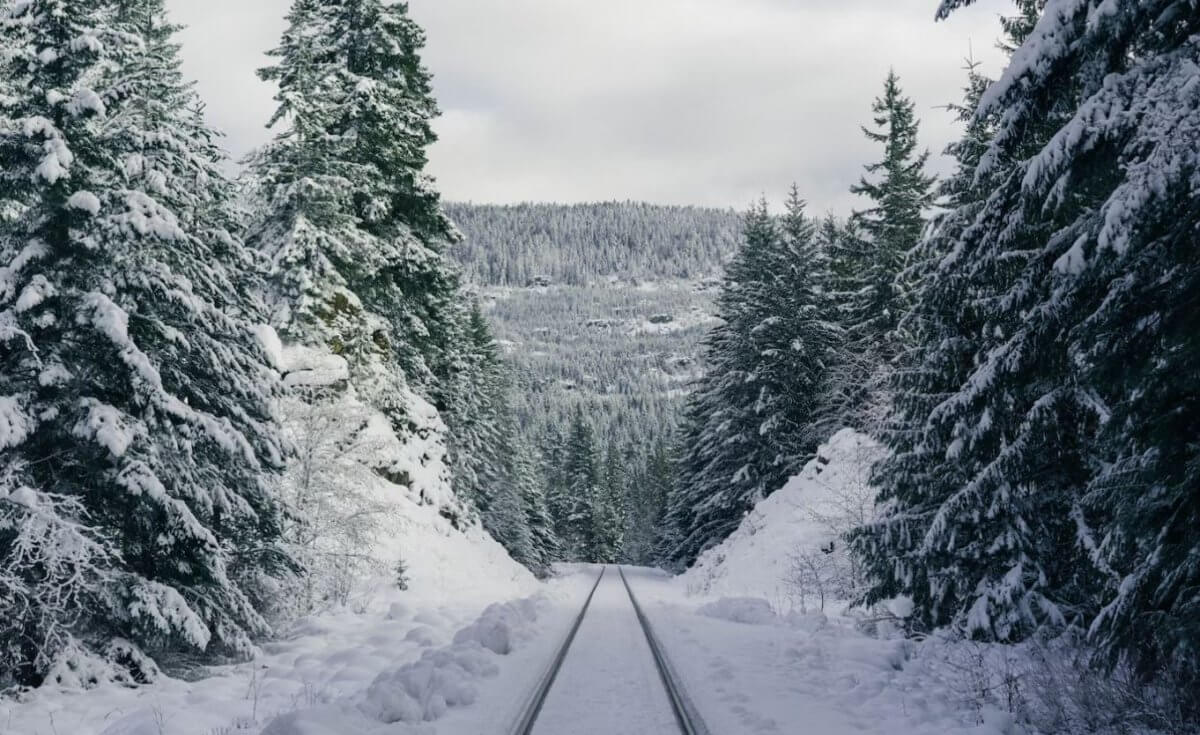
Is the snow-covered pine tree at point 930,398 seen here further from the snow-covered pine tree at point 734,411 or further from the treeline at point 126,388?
the snow-covered pine tree at point 734,411

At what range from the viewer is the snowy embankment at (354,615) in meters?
7.69

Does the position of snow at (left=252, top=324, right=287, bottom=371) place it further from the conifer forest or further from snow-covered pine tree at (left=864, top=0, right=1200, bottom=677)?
snow-covered pine tree at (left=864, top=0, right=1200, bottom=677)

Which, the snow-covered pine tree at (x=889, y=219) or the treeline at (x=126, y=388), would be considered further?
the snow-covered pine tree at (x=889, y=219)

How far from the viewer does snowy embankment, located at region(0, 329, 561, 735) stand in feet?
25.2

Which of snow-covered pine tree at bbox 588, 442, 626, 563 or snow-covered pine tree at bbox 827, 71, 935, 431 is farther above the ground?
snow-covered pine tree at bbox 827, 71, 935, 431

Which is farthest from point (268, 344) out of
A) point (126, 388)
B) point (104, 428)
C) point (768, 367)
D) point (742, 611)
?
point (768, 367)

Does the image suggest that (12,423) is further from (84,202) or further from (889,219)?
(889,219)

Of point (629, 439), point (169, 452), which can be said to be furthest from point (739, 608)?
point (629, 439)

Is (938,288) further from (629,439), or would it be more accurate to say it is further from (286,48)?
(629,439)

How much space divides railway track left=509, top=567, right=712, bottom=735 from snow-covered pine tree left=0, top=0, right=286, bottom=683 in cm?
450

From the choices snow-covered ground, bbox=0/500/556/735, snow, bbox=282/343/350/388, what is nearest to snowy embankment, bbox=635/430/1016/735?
snow-covered ground, bbox=0/500/556/735

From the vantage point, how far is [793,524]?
25.0 m

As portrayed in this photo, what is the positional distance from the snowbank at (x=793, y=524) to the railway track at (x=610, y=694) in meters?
7.55

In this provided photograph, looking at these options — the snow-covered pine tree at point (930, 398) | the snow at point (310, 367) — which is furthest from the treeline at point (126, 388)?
the snow-covered pine tree at point (930, 398)
